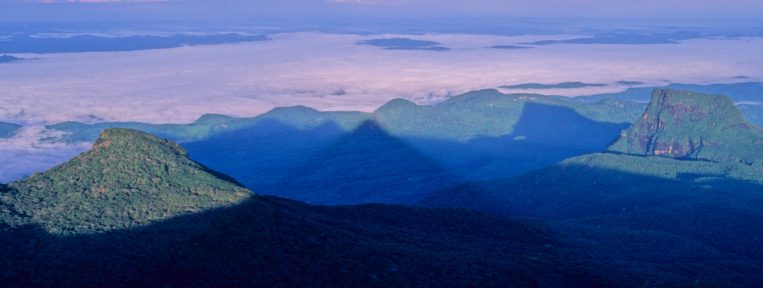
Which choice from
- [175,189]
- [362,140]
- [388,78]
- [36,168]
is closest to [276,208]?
[175,189]

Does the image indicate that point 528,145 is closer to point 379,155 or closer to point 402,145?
point 402,145

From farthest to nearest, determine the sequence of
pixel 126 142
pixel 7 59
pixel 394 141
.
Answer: pixel 7 59 → pixel 394 141 → pixel 126 142

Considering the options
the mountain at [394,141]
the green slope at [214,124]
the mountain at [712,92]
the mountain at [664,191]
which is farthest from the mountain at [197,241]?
the mountain at [712,92]

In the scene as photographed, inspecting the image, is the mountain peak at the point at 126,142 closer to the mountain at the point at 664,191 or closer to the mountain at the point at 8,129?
the mountain at the point at 664,191

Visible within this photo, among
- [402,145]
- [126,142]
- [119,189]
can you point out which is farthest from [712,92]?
[119,189]

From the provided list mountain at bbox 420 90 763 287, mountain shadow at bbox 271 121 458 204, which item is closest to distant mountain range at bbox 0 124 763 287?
mountain at bbox 420 90 763 287

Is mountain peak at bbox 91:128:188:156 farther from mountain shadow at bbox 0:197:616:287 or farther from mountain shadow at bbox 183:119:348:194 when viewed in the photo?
mountain shadow at bbox 183:119:348:194
